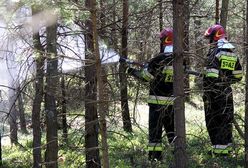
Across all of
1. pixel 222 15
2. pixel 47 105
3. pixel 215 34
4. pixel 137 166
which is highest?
pixel 222 15

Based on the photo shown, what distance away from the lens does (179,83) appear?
451 centimetres

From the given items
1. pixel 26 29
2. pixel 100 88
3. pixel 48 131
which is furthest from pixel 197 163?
pixel 26 29

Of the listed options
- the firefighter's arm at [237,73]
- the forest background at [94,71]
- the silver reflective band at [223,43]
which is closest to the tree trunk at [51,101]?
the forest background at [94,71]

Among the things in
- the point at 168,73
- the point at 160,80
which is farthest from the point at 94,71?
the point at 168,73

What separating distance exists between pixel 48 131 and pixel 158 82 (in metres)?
2.03

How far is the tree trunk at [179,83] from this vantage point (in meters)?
4.44

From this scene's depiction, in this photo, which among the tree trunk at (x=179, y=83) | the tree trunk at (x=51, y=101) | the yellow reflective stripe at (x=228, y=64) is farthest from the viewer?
the yellow reflective stripe at (x=228, y=64)

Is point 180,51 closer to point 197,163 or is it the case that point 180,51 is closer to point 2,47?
point 197,163

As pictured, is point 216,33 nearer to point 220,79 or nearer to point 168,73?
point 220,79

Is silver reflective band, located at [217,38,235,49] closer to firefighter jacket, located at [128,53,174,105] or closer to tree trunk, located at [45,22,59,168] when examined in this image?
firefighter jacket, located at [128,53,174,105]

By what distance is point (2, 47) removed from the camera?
7984mm

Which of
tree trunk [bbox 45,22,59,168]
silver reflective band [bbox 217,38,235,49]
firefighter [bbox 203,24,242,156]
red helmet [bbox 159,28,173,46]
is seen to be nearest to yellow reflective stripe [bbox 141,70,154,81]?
red helmet [bbox 159,28,173,46]

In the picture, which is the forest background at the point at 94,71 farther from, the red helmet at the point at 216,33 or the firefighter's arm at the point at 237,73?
the red helmet at the point at 216,33

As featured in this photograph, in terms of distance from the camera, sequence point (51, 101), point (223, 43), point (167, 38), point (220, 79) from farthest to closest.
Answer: point (167, 38)
point (220, 79)
point (51, 101)
point (223, 43)
